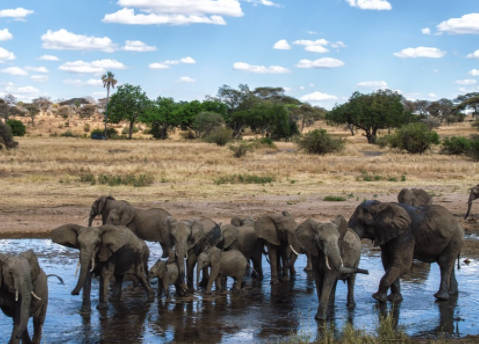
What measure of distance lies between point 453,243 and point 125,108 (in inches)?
2858

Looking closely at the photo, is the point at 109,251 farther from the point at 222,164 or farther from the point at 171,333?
the point at 222,164

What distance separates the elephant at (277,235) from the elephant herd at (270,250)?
0.02 meters

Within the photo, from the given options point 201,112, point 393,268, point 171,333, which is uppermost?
point 201,112

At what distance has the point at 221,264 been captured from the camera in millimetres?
11938

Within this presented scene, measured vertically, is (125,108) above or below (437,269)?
above

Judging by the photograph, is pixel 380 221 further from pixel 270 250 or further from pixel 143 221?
pixel 143 221

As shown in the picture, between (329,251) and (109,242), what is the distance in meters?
3.47

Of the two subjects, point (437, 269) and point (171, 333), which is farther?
point (437, 269)

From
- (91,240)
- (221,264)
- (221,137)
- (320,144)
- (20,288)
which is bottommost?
(221,264)

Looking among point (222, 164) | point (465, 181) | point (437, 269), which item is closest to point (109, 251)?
point (437, 269)

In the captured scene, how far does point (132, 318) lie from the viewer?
34.4ft

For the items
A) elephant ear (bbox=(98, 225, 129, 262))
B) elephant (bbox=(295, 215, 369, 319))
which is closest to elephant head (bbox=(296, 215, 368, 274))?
elephant (bbox=(295, 215, 369, 319))

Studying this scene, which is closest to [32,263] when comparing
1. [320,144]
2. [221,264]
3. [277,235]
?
[221,264]

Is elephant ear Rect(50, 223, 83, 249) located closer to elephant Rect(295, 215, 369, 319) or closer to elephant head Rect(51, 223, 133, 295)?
elephant head Rect(51, 223, 133, 295)
